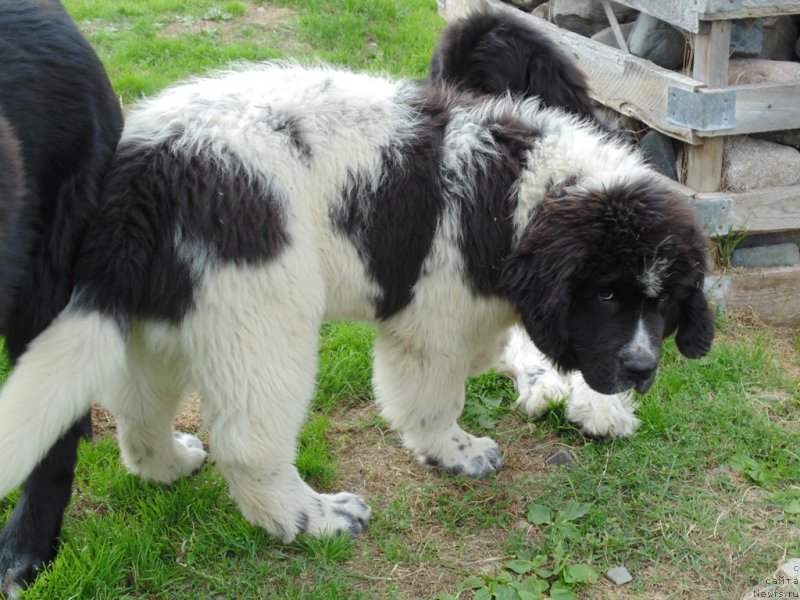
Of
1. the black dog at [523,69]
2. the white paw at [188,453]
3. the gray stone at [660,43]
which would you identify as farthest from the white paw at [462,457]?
the gray stone at [660,43]

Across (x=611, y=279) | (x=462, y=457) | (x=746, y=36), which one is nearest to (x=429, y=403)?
(x=462, y=457)

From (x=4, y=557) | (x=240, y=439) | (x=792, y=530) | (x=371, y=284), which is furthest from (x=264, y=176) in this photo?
(x=792, y=530)

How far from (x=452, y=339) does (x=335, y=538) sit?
885 millimetres

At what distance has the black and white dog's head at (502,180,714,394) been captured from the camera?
3283mm

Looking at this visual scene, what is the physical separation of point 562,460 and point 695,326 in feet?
2.88

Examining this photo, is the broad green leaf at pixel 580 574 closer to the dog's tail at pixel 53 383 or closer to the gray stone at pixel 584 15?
the dog's tail at pixel 53 383

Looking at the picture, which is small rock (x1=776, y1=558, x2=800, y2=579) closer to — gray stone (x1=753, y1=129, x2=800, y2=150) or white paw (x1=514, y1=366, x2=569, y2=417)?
white paw (x1=514, y1=366, x2=569, y2=417)

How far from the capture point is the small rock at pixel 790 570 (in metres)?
3.16

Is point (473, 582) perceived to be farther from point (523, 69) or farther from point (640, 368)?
point (523, 69)

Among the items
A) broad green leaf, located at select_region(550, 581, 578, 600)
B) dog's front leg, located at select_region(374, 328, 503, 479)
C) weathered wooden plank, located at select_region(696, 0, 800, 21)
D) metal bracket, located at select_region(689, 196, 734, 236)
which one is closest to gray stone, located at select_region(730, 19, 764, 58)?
weathered wooden plank, located at select_region(696, 0, 800, 21)

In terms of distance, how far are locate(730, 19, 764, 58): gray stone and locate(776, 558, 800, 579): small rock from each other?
3101 mm

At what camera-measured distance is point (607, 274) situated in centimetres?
330

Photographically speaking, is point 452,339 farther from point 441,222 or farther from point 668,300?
point 668,300

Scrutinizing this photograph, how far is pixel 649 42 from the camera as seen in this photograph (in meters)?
5.32
